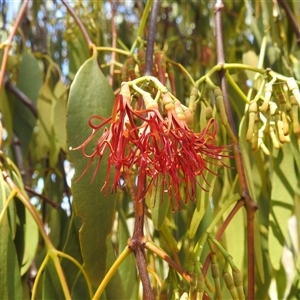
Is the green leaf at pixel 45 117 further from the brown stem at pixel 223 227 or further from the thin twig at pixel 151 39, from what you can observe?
the brown stem at pixel 223 227

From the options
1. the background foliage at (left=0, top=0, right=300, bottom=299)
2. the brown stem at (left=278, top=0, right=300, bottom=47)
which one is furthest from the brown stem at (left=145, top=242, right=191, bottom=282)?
the brown stem at (left=278, top=0, right=300, bottom=47)

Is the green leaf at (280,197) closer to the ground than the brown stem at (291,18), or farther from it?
closer to the ground

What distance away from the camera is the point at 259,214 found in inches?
38.7

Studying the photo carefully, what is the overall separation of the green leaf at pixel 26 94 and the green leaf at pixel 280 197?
1.79ft

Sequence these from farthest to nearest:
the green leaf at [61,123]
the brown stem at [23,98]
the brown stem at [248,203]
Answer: the brown stem at [23,98]
the green leaf at [61,123]
the brown stem at [248,203]

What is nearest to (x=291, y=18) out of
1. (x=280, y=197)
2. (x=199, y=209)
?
(x=280, y=197)

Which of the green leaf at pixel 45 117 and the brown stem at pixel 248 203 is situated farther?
the green leaf at pixel 45 117

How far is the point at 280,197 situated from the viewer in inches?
31.6

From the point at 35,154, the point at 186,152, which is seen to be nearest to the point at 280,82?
the point at 186,152

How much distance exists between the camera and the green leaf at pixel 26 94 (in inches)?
45.1

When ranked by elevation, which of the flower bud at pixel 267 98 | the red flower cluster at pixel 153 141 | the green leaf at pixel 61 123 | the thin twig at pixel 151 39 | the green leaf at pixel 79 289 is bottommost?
the green leaf at pixel 79 289

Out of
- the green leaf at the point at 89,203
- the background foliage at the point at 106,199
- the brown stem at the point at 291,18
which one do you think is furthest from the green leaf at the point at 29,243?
the brown stem at the point at 291,18

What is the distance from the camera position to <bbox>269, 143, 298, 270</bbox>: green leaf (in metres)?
0.76

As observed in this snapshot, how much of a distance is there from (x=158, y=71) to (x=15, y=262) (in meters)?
0.32
